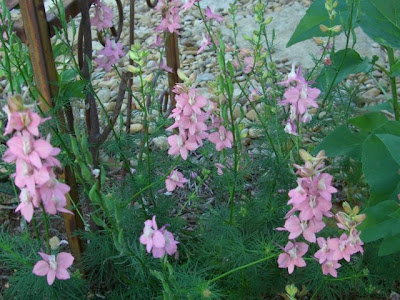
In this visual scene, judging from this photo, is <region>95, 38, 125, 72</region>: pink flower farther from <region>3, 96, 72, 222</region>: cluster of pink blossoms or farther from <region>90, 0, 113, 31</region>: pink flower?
<region>3, 96, 72, 222</region>: cluster of pink blossoms

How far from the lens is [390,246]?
1.59m

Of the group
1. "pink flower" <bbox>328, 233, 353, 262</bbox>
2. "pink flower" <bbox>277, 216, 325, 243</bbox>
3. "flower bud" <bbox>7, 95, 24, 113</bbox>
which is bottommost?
"pink flower" <bbox>328, 233, 353, 262</bbox>

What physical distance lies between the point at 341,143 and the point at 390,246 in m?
0.34

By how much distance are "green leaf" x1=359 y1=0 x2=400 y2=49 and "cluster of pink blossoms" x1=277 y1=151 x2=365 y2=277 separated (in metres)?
0.57

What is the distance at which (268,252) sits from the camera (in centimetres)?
161

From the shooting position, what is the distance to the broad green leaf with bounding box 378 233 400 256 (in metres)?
1.59

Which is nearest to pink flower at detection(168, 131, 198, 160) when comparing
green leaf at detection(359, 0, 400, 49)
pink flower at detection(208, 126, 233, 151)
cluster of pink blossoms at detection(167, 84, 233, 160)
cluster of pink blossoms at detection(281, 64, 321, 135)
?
cluster of pink blossoms at detection(167, 84, 233, 160)

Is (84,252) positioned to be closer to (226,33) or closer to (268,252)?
(268,252)

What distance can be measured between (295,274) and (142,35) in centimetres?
229

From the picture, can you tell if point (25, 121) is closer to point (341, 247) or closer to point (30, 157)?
point (30, 157)

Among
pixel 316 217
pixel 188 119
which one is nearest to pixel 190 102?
pixel 188 119

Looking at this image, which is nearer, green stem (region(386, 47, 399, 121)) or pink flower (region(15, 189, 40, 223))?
pink flower (region(15, 189, 40, 223))

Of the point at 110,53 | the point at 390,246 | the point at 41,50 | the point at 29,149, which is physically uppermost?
the point at 29,149

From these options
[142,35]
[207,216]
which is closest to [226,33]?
[142,35]
